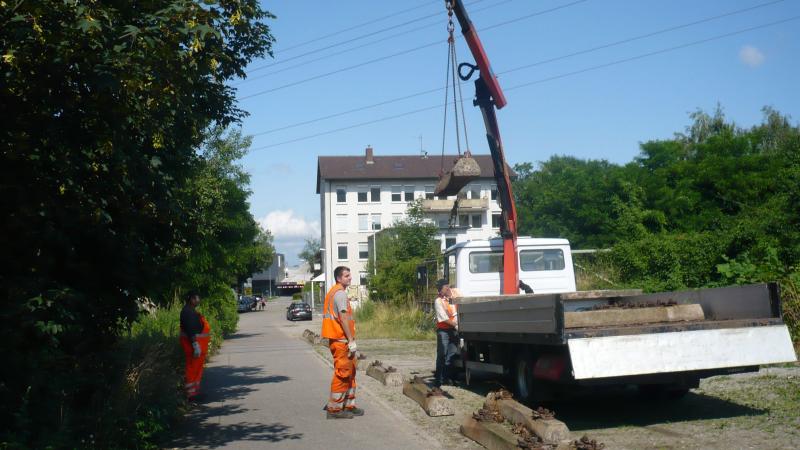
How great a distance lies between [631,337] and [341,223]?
77167 millimetres

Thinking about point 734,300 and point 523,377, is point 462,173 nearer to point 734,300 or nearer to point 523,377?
point 523,377

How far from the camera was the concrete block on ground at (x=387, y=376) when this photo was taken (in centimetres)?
1339

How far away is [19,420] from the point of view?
6035mm

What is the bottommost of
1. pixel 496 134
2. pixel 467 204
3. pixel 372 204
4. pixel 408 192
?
pixel 496 134

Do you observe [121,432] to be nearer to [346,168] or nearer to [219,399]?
[219,399]

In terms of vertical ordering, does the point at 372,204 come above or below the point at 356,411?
above

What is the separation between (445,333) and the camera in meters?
13.2

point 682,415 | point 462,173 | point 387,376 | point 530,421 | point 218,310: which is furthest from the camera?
point 218,310

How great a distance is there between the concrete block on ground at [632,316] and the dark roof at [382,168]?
75.3 meters

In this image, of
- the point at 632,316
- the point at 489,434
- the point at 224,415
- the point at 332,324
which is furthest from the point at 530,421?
the point at 224,415

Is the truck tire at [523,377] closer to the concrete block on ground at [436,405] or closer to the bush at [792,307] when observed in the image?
the concrete block on ground at [436,405]

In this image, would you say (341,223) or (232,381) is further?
(341,223)

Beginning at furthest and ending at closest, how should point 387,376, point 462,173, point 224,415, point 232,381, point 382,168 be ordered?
point 382,168, point 232,381, point 462,173, point 387,376, point 224,415

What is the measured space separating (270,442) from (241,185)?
2713 centimetres
